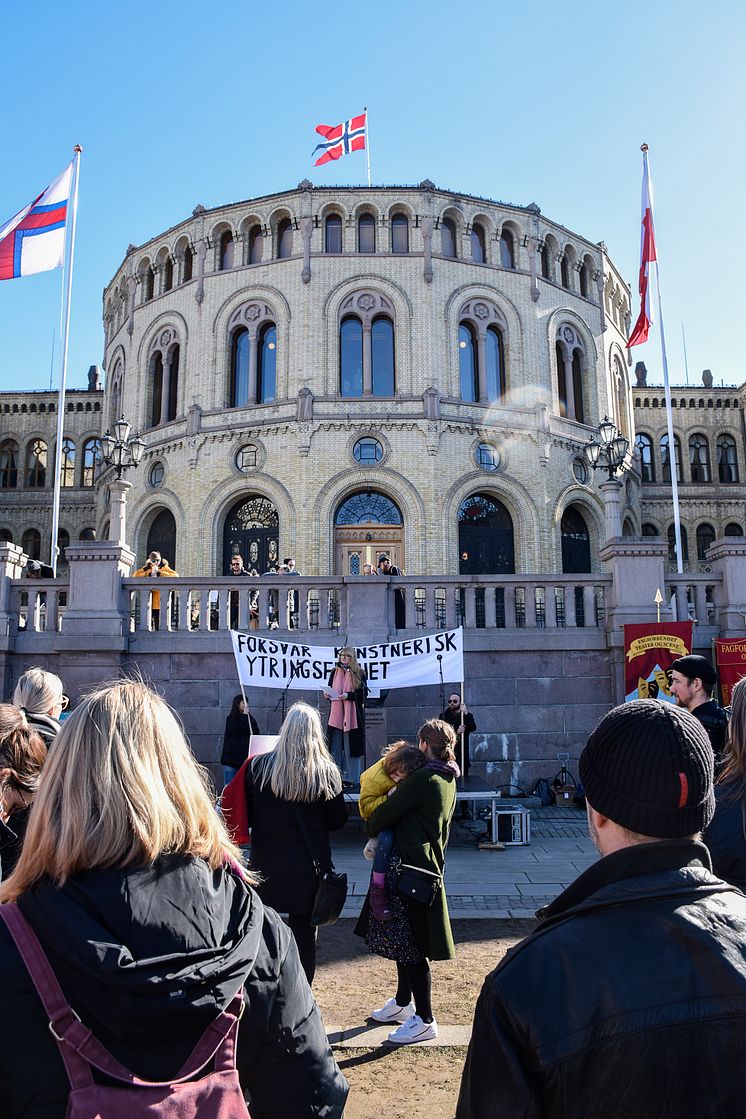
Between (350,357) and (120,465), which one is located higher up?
(350,357)

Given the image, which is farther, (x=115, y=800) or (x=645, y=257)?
(x=645, y=257)

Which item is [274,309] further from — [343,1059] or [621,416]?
[343,1059]

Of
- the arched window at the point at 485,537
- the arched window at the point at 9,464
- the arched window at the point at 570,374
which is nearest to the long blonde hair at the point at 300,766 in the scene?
the arched window at the point at 485,537

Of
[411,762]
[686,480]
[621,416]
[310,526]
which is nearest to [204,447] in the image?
[310,526]

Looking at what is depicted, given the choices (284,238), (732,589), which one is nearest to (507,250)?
(284,238)

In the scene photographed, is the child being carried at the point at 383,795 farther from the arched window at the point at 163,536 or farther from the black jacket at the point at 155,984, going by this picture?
the arched window at the point at 163,536

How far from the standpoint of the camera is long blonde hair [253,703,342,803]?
16.4ft

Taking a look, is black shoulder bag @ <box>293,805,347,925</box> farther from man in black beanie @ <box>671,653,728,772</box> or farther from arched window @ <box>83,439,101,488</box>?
arched window @ <box>83,439,101,488</box>

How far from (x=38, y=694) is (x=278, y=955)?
3.20 m

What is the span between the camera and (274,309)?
28.1 m

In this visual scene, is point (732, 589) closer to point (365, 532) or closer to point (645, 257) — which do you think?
point (645, 257)

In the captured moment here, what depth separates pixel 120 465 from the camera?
17.0m

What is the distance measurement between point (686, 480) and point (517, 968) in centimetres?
3742

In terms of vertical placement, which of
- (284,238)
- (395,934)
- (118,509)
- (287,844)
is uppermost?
(284,238)
